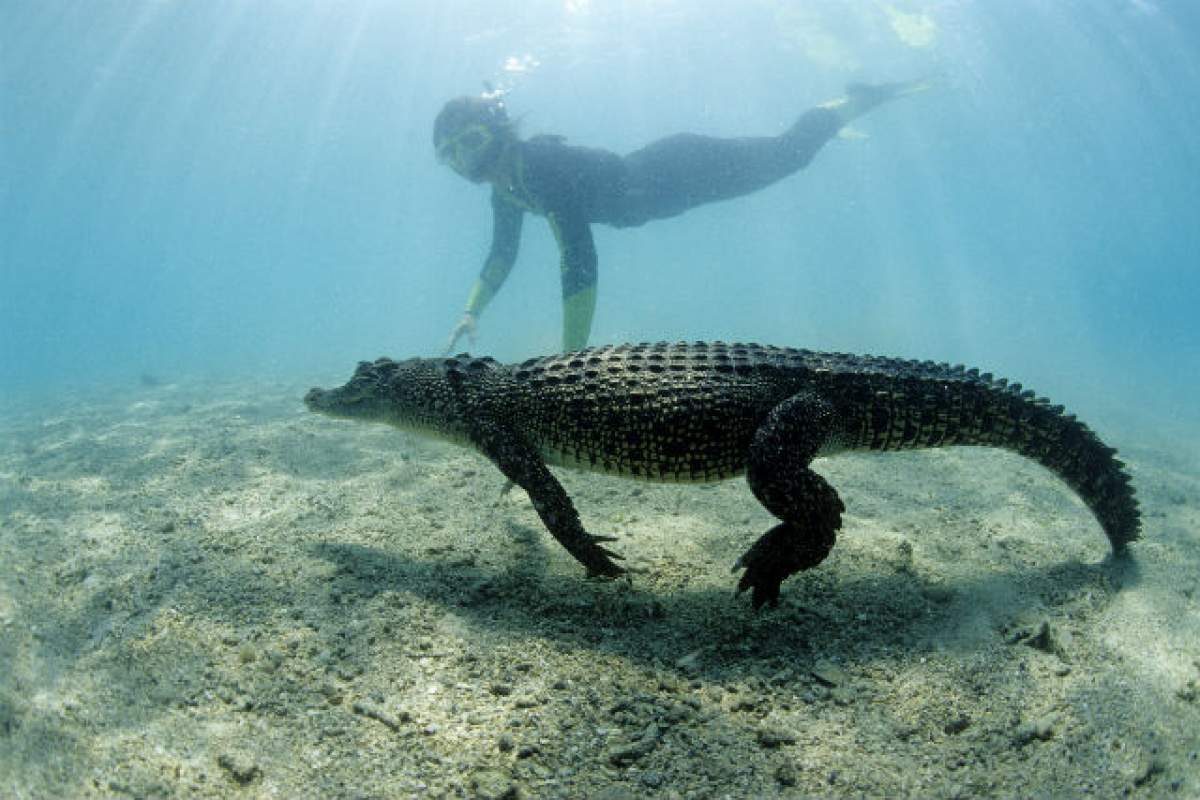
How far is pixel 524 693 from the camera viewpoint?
2588 mm

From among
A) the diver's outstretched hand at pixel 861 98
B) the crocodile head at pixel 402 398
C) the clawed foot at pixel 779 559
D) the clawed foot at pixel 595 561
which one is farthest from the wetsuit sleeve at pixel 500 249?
the diver's outstretched hand at pixel 861 98

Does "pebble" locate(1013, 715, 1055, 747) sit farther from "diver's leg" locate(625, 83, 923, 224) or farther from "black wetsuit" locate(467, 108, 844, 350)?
"diver's leg" locate(625, 83, 923, 224)

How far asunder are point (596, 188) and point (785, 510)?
10.3m

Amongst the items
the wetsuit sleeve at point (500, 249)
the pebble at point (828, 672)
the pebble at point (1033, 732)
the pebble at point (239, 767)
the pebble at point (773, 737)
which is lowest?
the pebble at point (1033, 732)

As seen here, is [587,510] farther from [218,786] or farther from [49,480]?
[49,480]

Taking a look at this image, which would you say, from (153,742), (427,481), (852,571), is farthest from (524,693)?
(427,481)

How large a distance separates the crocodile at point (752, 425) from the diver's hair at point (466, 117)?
30.3 feet

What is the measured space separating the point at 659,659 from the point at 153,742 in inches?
82.4

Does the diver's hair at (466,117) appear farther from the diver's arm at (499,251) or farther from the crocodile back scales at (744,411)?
the crocodile back scales at (744,411)

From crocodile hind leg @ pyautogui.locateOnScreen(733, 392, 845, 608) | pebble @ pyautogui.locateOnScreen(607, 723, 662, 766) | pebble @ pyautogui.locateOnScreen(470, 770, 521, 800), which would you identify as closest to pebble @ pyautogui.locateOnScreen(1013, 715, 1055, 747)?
crocodile hind leg @ pyautogui.locateOnScreen(733, 392, 845, 608)

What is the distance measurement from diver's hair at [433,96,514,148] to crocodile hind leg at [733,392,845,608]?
420 inches

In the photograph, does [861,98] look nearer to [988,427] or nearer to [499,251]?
[499,251]

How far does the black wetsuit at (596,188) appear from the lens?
33.0ft

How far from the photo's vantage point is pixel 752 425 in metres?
3.44
